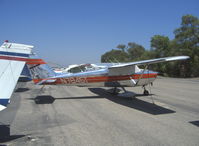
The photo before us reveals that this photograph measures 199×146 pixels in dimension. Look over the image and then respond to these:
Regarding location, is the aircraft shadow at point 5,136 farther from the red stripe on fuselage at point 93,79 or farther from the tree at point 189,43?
the tree at point 189,43

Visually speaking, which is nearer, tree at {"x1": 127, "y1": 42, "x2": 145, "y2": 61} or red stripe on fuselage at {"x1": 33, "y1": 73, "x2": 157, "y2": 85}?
red stripe on fuselage at {"x1": 33, "y1": 73, "x2": 157, "y2": 85}

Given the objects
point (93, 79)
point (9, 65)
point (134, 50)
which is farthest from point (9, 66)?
point (134, 50)

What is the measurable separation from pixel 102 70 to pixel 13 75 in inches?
257

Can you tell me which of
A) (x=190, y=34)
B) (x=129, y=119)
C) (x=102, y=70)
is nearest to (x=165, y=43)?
(x=190, y=34)

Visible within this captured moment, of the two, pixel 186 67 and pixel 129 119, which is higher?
pixel 186 67

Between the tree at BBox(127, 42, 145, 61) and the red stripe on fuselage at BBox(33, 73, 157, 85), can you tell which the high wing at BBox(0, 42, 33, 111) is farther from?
the tree at BBox(127, 42, 145, 61)

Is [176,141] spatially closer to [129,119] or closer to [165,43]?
[129,119]

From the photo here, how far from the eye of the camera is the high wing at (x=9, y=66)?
389cm

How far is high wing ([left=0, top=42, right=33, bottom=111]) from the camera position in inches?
153

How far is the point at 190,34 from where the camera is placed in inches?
1328

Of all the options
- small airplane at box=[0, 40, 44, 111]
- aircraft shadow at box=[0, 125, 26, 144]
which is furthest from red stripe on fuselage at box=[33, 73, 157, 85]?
small airplane at box=[0, 40, 44, 111]

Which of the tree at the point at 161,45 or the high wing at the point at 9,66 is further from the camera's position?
the tree at the point at 161,45

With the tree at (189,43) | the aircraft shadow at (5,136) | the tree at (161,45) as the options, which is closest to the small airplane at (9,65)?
the aircraft shadow at (5,136)

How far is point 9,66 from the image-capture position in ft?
13.2
